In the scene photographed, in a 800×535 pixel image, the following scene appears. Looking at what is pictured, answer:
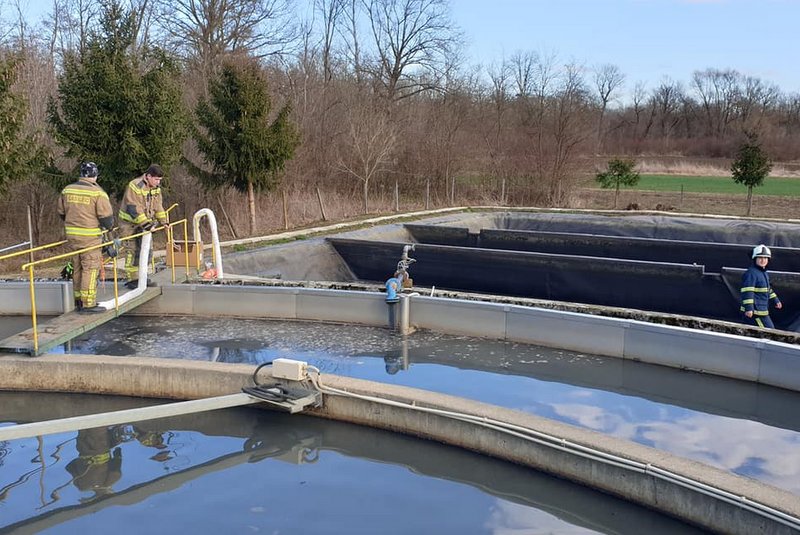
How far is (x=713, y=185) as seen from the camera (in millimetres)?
41906

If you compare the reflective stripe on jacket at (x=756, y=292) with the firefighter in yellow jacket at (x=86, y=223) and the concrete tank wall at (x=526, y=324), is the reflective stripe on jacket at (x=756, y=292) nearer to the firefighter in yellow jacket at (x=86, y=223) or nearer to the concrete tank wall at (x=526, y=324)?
the concrete tank wall at (x=526, y=324)

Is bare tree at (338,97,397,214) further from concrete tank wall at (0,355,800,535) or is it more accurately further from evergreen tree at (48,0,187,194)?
concrete tank wall at (0,355,800,535)

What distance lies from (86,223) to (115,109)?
7.19 meters

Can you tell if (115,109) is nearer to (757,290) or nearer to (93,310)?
(93,310)

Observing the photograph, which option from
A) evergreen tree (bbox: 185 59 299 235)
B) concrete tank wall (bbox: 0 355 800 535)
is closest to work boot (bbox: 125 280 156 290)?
concrete tank wall (bbox: 0 355 800 535)

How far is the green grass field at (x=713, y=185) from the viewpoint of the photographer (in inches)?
1443

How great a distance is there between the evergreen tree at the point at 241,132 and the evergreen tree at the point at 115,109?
2.86 meters

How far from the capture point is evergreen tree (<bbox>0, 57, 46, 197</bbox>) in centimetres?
1231

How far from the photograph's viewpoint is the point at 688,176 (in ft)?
163

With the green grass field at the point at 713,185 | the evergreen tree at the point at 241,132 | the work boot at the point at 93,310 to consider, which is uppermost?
the evergreen tree at the point at 241,132

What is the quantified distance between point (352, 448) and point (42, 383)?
352 centimetres

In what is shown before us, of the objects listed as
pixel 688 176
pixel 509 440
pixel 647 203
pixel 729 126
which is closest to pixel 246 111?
pixel 509 440

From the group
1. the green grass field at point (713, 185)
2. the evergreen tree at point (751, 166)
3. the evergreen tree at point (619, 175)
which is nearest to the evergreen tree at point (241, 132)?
the evergreen tree at point (619, 175)

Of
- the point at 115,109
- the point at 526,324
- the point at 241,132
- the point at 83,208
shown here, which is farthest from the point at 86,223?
the point at 241,132
